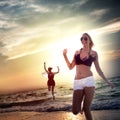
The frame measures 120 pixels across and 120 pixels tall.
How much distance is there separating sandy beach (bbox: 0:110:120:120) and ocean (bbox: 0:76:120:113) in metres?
0.10

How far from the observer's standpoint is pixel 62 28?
4566 mm

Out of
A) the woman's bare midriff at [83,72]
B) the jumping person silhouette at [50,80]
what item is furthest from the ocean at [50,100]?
the woman's bare midriff at [83,72]

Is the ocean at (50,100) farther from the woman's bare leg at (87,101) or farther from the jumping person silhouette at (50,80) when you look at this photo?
the woman's bare leg at (87,101)

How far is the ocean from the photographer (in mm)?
4648

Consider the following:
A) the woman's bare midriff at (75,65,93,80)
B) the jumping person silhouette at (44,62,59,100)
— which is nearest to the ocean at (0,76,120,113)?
the jumping person silhouette at (44,62,59,100)

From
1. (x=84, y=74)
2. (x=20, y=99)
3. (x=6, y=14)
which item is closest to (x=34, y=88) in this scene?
(x=20, y=99)

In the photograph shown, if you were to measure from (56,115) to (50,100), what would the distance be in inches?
14.4

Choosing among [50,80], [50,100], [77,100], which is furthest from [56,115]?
[77,100]

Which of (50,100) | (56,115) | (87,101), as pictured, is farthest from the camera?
(50,100)

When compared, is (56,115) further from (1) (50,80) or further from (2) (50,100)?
(1) (50,80)

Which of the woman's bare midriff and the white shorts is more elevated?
the woman's bare midriff

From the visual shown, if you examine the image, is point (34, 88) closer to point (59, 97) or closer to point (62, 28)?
point (59, 97)

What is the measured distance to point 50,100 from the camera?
15.7 ft

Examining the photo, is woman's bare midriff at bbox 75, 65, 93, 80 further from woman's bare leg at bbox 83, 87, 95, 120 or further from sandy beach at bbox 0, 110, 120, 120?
sandy beach at bbox 0, 110, 120, 120
